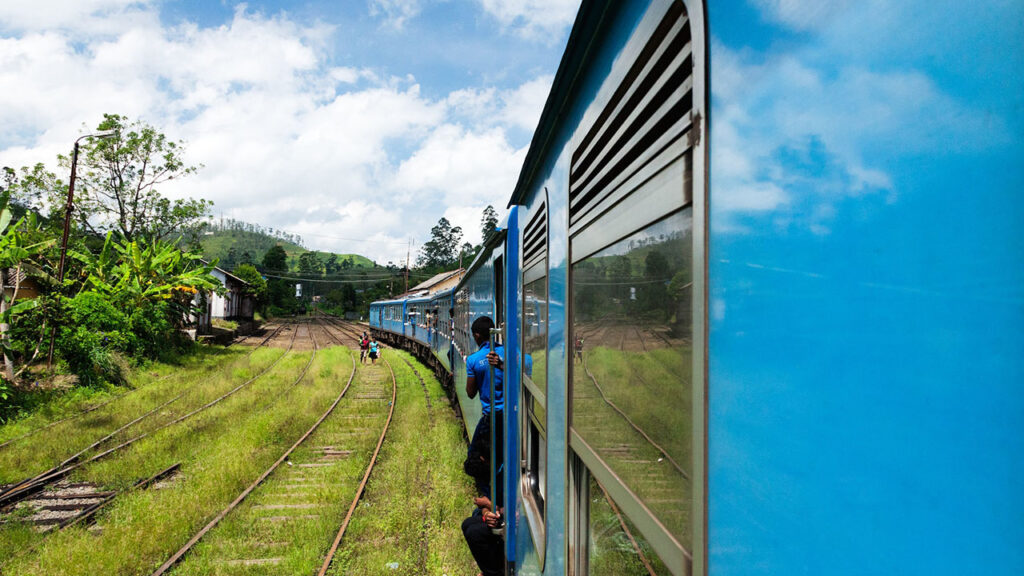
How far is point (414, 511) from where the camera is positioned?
6680mm

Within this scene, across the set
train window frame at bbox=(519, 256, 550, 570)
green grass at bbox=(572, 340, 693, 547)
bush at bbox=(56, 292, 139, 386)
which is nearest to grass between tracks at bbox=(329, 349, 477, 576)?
train window frame at bbox=(519, 256, 550, 570)

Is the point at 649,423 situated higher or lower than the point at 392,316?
higher

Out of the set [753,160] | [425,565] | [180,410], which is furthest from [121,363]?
[753,160]

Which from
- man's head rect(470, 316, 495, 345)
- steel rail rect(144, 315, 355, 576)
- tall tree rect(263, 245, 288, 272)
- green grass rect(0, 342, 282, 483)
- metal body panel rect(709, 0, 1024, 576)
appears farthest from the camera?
tall tree rect(263, 245, 288, 272)

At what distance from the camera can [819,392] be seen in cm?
65

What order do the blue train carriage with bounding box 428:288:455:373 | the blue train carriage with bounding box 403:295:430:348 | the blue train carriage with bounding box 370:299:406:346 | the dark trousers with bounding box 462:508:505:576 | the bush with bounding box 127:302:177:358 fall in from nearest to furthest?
the dark trousers with bounding box 462:508:505:576 → the blue train carriage with bounding box 428:288:455:373 → the bush with bounding box 127:302:177:358 → the blue train carriage with bounding box 403:295:430:348 → the blue train carriage with bounding box 370:299:406:346

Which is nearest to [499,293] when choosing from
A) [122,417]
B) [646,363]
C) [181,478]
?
[646,363]

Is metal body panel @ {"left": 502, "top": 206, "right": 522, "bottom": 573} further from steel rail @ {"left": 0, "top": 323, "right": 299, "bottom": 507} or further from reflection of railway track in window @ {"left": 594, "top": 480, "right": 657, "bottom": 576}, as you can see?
steel rail @ {"left": 0, "top": 323, "right": 299, "bottom": 507}

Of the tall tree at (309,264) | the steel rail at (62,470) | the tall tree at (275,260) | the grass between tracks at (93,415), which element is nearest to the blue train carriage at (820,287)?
the steel rail at (62,470)

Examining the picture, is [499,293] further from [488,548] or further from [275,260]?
[275,260]

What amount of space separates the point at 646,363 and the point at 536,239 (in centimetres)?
167

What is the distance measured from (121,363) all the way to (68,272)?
436 centimetres

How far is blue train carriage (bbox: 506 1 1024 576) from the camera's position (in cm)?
48

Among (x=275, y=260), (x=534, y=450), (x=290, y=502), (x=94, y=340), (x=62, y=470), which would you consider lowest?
(x=290, y=502)
